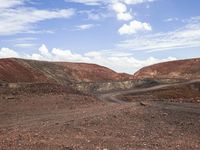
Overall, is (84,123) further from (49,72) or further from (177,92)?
(49,72)

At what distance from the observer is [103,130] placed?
20.0 meters

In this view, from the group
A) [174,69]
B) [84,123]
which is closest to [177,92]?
[84,123]

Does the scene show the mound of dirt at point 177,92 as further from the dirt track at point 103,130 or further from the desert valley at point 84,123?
the dirt track at point 103,130

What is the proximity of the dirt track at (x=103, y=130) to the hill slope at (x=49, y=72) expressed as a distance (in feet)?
147

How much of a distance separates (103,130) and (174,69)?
301ft

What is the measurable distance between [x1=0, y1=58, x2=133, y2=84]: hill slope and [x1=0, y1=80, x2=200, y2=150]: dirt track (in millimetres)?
→ 44828

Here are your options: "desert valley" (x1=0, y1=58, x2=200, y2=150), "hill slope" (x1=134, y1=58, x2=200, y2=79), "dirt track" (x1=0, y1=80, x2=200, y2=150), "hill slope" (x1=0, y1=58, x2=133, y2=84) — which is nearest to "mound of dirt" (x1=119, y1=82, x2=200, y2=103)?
"desert valley" (x1=0, y1=58, x2=200, y2=150)

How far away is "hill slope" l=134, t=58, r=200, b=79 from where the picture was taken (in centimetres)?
10556

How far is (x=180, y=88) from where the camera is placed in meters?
67.9

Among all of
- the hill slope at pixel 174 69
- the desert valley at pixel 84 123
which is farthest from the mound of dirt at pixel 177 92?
the hill slope at pixel 174 69

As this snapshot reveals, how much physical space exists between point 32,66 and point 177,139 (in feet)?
222

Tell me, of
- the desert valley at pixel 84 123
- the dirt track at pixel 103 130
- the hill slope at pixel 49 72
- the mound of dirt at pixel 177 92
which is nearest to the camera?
the dirt track at pixel 103 130

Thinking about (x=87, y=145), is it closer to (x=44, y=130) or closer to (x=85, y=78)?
(x=44, y=130)

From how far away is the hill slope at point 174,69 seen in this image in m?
106
